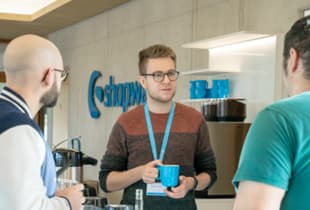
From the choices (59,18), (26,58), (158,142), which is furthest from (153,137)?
(59,18)

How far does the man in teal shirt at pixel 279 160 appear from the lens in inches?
45.4

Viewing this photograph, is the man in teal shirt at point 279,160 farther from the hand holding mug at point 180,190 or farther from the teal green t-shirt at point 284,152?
the hand holding mug at point 180,190

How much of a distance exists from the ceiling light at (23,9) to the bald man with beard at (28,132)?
5679 millimetres

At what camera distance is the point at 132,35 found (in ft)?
22.3

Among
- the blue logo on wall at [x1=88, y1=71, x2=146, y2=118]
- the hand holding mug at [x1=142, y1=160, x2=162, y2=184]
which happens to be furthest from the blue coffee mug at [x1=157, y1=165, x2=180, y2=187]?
the blue logo on wall at [x1=88, y1=71, x2=146, y2=118]

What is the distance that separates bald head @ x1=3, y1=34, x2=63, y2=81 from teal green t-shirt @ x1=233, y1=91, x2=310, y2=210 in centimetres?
93

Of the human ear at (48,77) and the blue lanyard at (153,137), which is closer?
the human ear at (48,77)

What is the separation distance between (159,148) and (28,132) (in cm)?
85

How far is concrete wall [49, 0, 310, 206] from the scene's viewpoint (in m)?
4.43

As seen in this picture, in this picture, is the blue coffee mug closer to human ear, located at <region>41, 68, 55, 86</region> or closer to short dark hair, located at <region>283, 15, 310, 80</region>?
human ear, located at <region>41, 68, 55, 86</region>

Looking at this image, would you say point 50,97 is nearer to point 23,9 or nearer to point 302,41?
point 302,41

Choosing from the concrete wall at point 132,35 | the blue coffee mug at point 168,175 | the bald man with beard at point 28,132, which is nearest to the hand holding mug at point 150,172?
the blue coffee mug at point 168,175

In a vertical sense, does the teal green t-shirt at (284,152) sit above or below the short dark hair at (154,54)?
below

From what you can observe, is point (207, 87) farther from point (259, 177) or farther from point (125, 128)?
point (259, 177)
